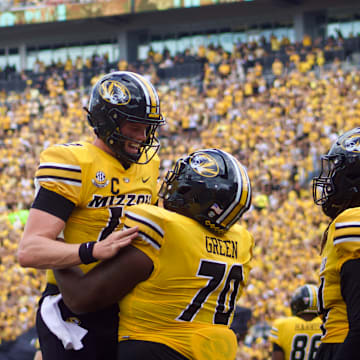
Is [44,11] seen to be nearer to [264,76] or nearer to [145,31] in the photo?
[145,31]

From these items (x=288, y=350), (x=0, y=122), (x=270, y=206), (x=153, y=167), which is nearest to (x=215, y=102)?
(x=270, y=206)

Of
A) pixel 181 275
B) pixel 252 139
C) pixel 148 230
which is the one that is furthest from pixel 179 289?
pixel 252 139

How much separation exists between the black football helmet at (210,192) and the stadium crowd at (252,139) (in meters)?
7.80

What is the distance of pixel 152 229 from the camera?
2.54 meters

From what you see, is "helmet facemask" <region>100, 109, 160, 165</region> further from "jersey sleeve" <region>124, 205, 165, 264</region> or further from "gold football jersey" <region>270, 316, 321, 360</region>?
"gold football jersey" <region>270, 316, 321, 360</region>

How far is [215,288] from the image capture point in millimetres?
2723

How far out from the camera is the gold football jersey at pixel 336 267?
289 centimetres

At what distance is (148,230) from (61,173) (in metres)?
0.66

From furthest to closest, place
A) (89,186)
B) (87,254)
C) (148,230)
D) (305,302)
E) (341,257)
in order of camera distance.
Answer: (305,302)
(89,186)
(341,257)
(87,254)
(148,230)

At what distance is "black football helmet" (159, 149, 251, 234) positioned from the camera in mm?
2777

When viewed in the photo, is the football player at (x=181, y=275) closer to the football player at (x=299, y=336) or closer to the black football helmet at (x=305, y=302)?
the football player at (x=299, y=336)

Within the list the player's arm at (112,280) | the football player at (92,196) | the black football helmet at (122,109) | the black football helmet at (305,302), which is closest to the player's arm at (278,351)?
the black football helmet at (305,302)

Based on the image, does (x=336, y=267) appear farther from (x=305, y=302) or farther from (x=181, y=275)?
(x=305, y=302)

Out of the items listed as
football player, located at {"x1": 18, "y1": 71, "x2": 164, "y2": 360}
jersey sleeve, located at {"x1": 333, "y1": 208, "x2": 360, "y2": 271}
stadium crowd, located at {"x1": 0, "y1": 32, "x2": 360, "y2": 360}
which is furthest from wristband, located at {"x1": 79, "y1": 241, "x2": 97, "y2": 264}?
stadium crowd, located at {"x1": 0, "y1": 32, "x2": 360, "y2": 360}
